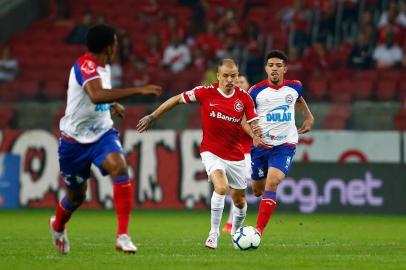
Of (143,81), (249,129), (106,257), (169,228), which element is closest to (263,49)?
(143,81)

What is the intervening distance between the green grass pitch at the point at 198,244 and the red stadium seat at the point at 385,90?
2796mm

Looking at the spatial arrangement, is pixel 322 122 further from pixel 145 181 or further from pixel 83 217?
pixel 83 217

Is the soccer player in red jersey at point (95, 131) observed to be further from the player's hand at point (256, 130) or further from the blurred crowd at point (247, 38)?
the blurred crowd at point (247, 38)

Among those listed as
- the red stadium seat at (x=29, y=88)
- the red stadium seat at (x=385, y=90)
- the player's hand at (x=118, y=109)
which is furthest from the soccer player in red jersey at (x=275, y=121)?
the red stadium seat at (x=29, y=88)

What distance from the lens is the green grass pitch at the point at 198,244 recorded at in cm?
958

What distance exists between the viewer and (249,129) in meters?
12.4

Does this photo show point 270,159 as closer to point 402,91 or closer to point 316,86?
point 402,91

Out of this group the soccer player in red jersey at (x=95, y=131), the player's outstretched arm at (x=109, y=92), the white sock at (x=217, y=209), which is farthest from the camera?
the white sock at (x=217, y=209)

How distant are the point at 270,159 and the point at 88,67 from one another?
12.2 ft

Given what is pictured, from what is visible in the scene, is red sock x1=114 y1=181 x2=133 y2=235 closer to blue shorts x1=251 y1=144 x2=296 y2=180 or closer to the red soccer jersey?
the red soccer jersey

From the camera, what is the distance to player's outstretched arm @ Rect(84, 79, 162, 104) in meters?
9.24

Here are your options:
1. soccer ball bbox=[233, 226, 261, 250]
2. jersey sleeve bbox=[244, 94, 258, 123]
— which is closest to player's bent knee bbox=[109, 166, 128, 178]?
soccer ball bbox=[233, 226, 261, 250]

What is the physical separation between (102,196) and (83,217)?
218cm

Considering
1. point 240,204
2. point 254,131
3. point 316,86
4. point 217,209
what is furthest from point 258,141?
point 316,86
